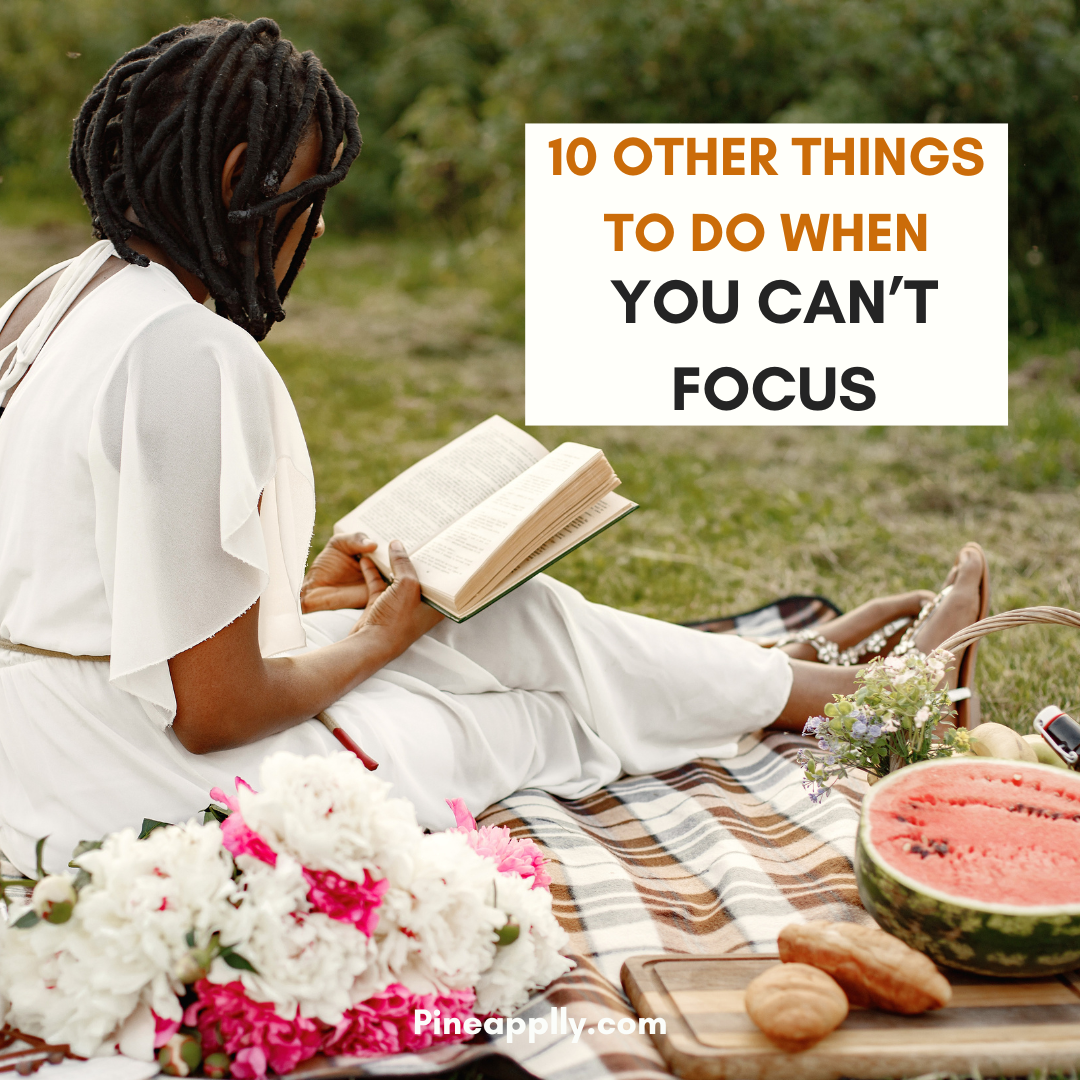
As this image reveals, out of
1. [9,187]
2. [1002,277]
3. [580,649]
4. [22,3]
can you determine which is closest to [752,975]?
[580,649]

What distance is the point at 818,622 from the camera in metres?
3.51

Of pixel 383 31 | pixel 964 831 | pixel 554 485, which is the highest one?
pixel 383 31

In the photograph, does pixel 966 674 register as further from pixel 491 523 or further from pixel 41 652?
pixel 41 652

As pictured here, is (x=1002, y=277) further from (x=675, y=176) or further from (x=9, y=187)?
(x=9, y=187)

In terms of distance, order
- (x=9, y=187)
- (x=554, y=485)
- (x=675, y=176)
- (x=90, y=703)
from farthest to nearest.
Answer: (x=9, y=187), (x=675, y=176), (x=554, y=485), (x=90, y=703)

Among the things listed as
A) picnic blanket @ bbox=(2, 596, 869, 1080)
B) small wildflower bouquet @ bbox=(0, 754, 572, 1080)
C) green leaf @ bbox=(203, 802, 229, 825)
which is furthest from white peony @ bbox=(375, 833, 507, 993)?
green leaf @ bbox=(203, 802, 229, 825)

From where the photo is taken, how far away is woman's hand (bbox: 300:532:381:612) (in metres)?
2.54

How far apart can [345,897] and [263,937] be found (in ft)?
0.34

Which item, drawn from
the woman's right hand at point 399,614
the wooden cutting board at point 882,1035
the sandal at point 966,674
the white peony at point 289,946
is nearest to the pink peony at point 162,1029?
the white peony at point 289,946

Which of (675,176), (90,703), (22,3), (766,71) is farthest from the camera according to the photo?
(22,3)

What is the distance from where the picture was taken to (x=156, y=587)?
69.0 inches

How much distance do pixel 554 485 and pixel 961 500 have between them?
3.14 metres

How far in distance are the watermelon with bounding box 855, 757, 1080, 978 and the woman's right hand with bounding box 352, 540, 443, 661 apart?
0.89m

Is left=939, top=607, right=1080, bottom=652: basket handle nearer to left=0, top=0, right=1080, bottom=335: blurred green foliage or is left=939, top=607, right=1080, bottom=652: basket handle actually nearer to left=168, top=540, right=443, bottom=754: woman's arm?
left=168, top=540, right=443, bottom=754: woman's arm
